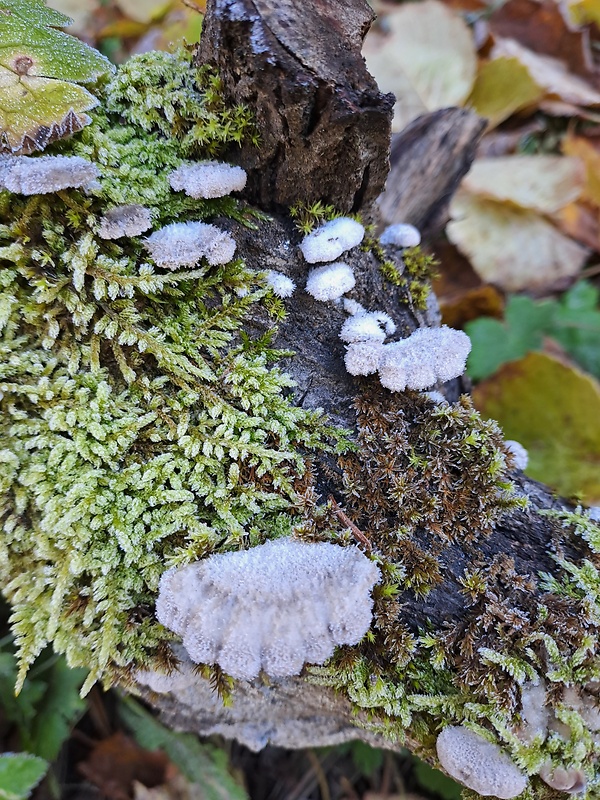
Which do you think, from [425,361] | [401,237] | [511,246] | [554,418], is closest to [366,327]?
[425,361]

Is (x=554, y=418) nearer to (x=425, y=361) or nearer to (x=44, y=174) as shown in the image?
(x=425, y=361)

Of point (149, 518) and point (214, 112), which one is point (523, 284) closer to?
point (214, 112)

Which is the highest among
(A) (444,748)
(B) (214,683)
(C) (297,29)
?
(C) (297,29)

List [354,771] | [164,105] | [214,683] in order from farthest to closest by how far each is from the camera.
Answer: [354,771] < [164,105] < [214,683]

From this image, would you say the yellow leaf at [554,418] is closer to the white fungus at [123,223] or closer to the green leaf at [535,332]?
the green leaf at [535,332]

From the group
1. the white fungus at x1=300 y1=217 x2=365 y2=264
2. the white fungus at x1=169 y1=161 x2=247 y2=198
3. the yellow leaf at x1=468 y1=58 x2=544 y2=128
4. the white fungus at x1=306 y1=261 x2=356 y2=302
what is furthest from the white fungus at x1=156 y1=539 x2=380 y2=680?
the yellow leaf at x1=468 y1=58 x2=544 y2=128

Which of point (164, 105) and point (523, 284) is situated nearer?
point (164, 105)

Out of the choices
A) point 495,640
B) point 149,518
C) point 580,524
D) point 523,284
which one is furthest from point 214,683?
point 523,284
